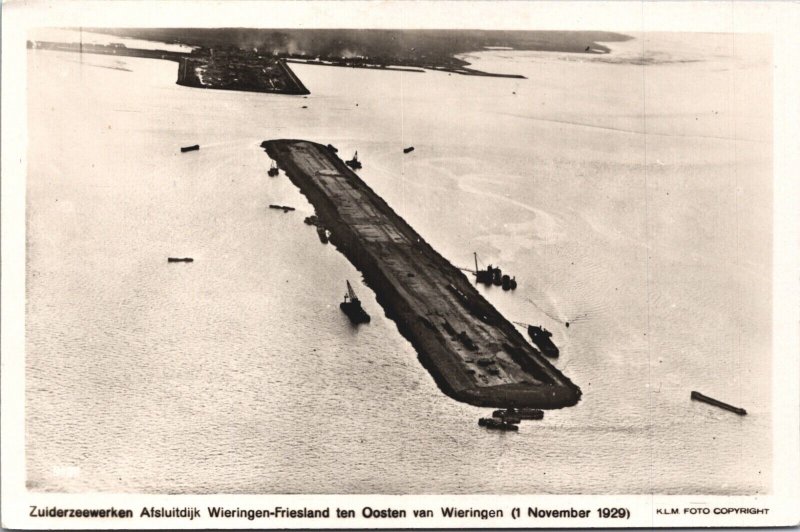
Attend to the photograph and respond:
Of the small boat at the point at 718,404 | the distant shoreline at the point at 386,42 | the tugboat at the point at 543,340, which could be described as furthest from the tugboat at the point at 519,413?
the distant shoreline at the point at 386,42

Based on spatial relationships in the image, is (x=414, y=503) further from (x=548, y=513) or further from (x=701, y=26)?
(x=701, y=26)

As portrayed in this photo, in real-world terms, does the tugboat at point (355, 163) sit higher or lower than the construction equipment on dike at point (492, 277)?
higher

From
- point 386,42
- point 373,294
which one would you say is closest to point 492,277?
point 373,294

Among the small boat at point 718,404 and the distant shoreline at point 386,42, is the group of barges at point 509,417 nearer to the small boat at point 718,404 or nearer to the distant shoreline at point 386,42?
the small boat at point 718,404

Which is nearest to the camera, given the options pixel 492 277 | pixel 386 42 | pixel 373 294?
pixel 386 42

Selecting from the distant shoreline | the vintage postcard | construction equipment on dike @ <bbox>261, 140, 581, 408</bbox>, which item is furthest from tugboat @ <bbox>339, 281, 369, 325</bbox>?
the distant shoreline

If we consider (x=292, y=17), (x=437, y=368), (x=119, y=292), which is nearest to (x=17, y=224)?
(x=119, y=292)

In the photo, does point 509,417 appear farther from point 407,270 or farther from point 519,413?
point 407,270
